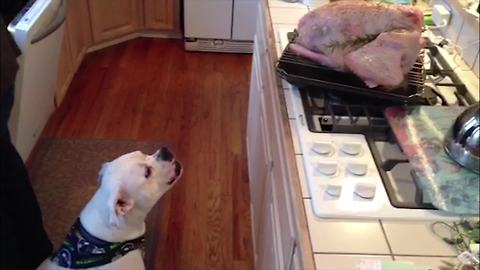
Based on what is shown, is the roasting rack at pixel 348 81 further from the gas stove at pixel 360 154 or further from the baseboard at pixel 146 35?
the baseboard at pixel 146 35

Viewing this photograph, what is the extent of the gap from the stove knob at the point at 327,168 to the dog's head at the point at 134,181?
556mm

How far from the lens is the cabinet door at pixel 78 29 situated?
2.86m

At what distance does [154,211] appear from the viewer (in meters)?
2.19

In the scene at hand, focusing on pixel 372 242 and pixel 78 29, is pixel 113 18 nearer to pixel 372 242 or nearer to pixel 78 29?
pixel 78 29

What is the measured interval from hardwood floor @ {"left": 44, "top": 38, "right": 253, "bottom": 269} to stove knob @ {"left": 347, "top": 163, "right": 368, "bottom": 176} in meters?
1.01

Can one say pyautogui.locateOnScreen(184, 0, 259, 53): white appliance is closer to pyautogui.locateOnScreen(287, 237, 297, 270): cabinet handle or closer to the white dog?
the white dog

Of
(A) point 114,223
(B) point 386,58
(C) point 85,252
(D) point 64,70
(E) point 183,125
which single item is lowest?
(E) point 183,125

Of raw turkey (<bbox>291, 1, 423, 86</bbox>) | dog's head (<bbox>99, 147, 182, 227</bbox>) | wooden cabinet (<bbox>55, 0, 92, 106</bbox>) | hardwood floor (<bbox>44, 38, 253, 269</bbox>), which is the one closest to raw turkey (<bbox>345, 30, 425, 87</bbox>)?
raw turkey (<bbox>291, 1, 423, 86</bbox>)

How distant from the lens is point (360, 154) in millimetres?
1145

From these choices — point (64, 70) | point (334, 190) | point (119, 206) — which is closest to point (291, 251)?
point (334, 190)

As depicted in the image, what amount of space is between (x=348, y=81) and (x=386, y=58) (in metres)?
0.11

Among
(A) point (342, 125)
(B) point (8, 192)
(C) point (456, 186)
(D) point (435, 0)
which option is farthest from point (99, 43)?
(C) point (456, 186)

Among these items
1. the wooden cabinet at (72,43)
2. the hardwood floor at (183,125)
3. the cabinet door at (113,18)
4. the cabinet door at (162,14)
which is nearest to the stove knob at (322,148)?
the hardwood floor at (183,125)

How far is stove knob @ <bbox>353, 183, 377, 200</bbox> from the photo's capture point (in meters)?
1.02
